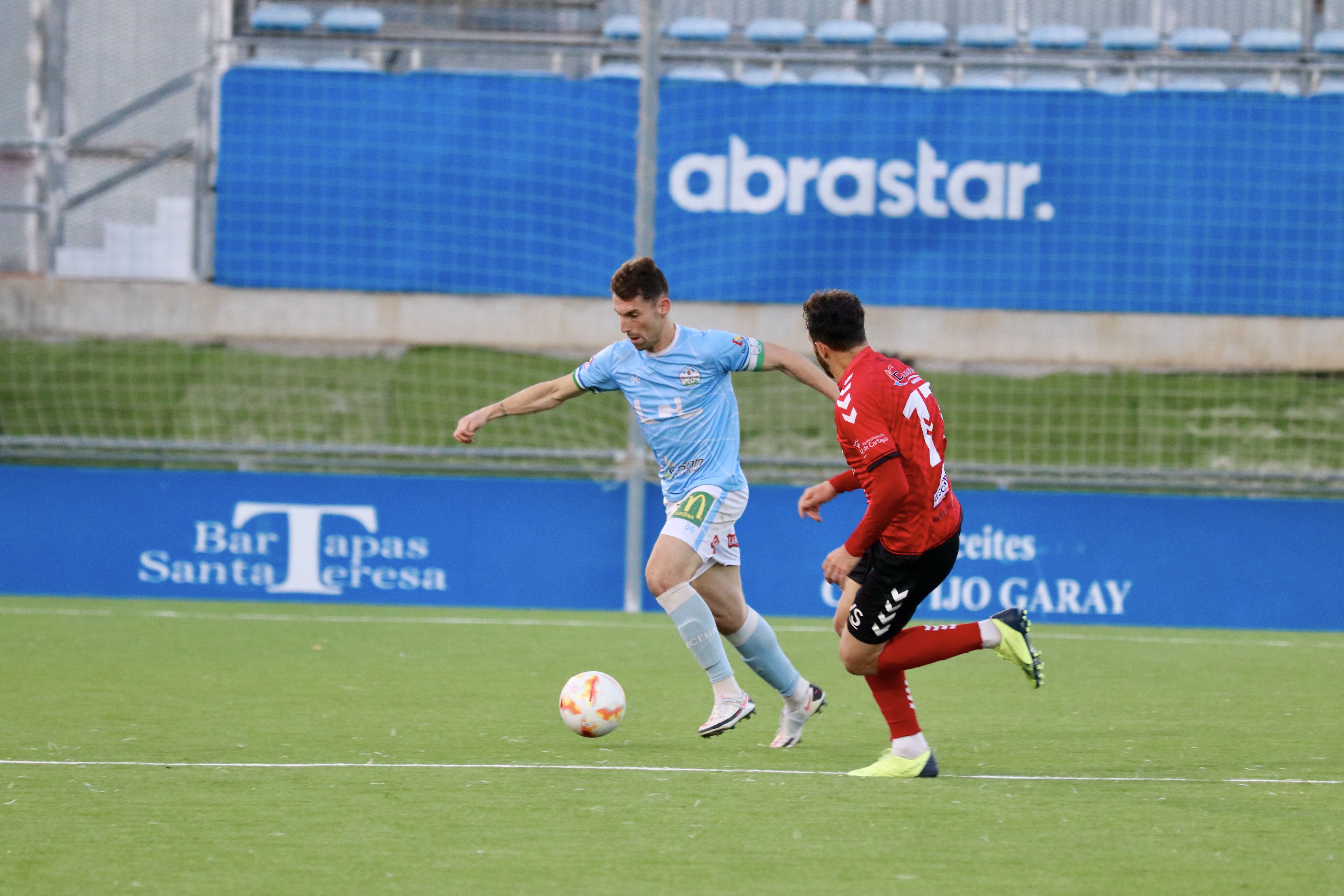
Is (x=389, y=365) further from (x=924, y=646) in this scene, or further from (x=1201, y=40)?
(x=924, y=646)

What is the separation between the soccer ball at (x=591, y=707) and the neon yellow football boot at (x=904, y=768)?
97cm

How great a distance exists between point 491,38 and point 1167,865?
14.5m

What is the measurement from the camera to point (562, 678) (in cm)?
744

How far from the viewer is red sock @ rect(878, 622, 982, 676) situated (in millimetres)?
5105

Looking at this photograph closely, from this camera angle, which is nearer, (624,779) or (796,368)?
(624,779)

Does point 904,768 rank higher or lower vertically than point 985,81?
lower

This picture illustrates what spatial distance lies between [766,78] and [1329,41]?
867 centimetres

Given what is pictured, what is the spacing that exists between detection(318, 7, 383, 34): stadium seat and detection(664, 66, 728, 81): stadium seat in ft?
12.7

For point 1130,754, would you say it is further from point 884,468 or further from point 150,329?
point 150,329

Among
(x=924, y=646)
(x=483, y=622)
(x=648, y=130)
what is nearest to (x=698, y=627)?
(x=924, y=646)

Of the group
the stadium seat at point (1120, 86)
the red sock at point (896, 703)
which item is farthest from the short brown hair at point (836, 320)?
the stadium seat at point (1120, 86)

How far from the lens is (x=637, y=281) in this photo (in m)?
5.77

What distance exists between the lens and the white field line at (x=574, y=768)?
199 inches

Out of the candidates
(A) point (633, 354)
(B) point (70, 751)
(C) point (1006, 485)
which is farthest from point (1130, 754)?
(C) point (1006, 485)
